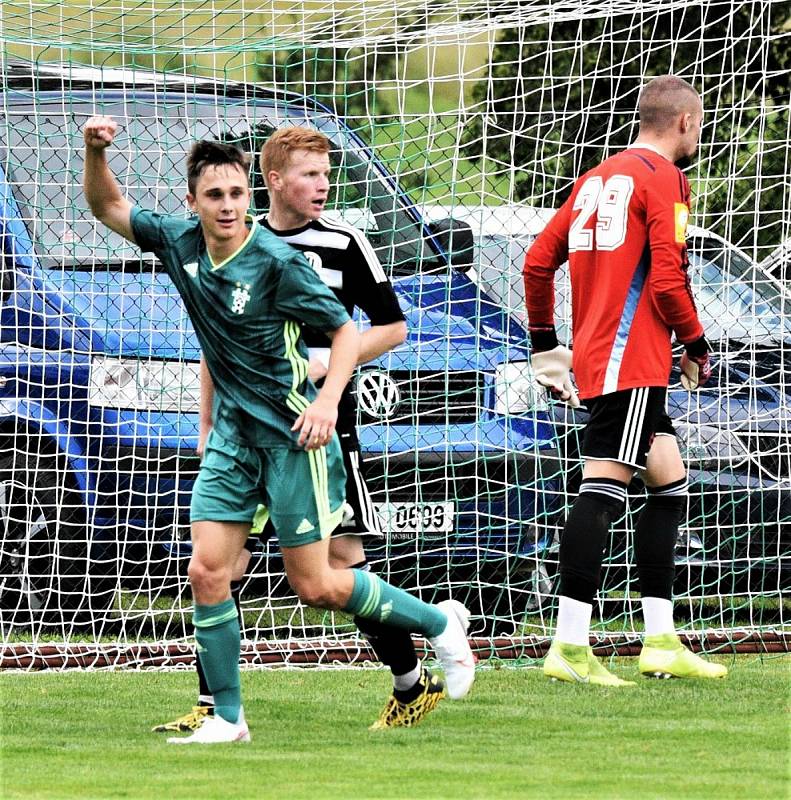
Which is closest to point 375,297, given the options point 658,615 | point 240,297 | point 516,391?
point 240,297

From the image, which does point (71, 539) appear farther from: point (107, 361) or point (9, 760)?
point (9, 760)

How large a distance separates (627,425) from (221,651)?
1.80 m

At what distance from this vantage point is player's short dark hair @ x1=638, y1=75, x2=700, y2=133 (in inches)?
252

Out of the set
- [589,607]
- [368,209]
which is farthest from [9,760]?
[368,209]

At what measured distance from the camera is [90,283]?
784cm

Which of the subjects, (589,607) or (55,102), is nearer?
(589,607)

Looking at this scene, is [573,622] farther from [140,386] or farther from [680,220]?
[140,386]

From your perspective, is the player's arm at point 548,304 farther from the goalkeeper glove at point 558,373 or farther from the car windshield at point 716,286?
the car windshield at point 716,286

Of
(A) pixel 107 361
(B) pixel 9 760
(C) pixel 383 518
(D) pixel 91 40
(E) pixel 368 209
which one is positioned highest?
(D) pixel 91 40

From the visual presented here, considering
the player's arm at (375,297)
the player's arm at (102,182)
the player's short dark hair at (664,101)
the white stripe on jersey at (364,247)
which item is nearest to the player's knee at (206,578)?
the player's arm at (375,297)

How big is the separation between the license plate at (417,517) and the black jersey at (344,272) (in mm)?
2006

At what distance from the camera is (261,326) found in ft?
16.8

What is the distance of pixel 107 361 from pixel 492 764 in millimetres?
3423

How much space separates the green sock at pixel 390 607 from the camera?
17.5 feet
